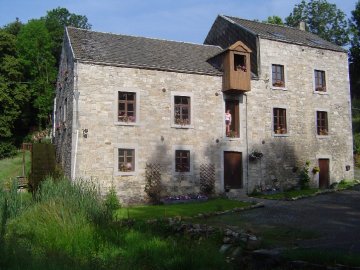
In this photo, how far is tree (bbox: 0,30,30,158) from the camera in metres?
34.8

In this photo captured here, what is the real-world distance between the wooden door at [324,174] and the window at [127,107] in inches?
450

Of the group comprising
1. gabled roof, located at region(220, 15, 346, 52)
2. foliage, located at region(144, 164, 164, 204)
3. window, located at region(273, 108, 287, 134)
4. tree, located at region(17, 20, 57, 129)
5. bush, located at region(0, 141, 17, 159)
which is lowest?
foliage, located at region(144, 164, 164, 204)

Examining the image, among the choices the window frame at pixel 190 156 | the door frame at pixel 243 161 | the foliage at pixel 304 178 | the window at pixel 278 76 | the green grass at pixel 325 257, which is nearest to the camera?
the green grass at pixel 325 257

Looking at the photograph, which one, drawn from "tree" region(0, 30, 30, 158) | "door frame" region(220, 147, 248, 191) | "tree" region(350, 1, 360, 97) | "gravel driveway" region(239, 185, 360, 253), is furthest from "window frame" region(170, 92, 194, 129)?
"tree" region(350, 1, 360, 97)

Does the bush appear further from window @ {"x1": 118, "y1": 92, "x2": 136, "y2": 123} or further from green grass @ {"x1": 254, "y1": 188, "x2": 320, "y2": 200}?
green grass @ {"x1": 254, "y1": 188, "x2": 320, "y2": 200}

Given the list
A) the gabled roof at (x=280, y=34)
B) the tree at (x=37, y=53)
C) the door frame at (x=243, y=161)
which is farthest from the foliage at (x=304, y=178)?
the tree at (x=37, y=53)

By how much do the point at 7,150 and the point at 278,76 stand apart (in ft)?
77.7

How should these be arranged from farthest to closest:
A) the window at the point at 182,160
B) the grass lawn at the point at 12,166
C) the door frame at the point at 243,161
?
the grass lawn at the point at 12,166 < the door frame at the point at 243,161 < the window at the point at 182,160

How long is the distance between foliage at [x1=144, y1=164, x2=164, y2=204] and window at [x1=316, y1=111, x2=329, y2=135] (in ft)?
33.8

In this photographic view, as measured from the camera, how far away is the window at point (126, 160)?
744 inches

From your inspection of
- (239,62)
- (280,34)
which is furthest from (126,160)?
(280,34)

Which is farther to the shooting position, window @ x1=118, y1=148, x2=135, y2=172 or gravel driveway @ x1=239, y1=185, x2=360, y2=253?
window @ x1=118, y1=148, x2=135, y2=172

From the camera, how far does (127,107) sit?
19500 millimetres

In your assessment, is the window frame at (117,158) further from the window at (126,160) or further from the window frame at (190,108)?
the window frame at (190,108)
